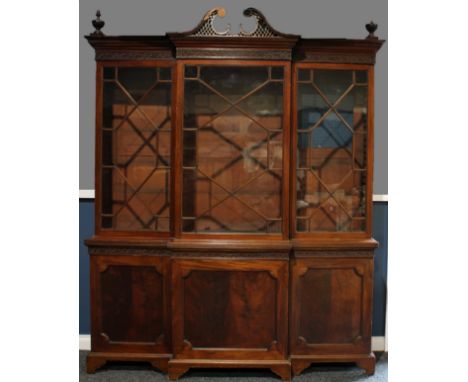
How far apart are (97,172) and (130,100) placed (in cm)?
48

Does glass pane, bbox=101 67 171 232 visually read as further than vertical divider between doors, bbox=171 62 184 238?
Yes

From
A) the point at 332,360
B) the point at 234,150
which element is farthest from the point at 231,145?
the point at 332,360

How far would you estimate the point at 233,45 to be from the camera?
299cm

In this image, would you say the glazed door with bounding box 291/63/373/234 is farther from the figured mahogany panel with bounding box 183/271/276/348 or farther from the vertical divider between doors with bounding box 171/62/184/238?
the vertical divider between doors with bounding box 171/62/184/238

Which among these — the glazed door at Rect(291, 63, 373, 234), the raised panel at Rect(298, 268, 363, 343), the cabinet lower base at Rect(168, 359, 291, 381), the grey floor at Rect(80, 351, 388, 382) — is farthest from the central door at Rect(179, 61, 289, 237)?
the grey floor at Rect(80, 351, 388, 382)

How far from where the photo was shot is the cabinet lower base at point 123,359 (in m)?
3.16

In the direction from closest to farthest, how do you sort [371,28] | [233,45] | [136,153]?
[233,45] → [371,28] → [136,153]

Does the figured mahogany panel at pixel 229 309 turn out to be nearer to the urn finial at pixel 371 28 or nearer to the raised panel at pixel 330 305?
the raised panel at pixel 330 305

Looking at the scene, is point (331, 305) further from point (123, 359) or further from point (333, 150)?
point (123, 359)

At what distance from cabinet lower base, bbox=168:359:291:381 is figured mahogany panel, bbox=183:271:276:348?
9 cm

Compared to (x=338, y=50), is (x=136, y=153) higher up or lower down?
lower down

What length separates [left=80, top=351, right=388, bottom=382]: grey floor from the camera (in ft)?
10.2

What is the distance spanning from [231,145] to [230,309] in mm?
971

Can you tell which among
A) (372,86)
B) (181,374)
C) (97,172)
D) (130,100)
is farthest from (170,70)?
(181,374)
